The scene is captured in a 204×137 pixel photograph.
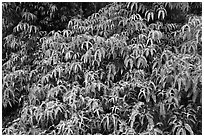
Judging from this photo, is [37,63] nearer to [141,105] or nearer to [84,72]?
[84,72]

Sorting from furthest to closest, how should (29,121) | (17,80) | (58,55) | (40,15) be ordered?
(40,15) → (17,80) → (58,55) → (29,121)

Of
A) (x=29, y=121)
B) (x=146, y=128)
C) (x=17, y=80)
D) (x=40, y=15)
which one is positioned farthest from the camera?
(x=40, y=15)

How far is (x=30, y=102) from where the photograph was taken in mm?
2709

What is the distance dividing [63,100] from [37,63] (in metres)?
0.66

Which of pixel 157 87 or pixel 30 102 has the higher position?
pixel 157 87

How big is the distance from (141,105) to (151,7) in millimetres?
1089

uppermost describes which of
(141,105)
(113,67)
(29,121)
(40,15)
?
(40,15)

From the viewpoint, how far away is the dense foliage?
233 centimetres

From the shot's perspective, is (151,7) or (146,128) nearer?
(146,128)

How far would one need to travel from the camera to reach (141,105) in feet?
7.89

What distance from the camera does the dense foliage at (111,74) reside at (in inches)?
91.7

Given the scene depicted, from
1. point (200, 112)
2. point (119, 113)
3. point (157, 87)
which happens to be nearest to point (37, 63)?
point (119, 113)

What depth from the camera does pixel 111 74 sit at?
2578 millimetres

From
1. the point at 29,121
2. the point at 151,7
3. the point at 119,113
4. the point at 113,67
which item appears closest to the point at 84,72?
the point at 113,67
